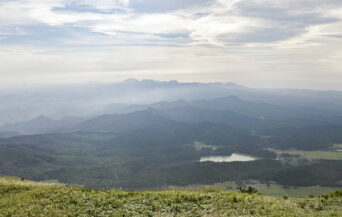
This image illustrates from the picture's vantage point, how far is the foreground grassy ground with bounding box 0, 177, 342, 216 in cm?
1895

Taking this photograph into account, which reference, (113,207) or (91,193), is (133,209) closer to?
(113,207)

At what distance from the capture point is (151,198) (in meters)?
22.2

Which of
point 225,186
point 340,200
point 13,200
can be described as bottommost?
point 225,186

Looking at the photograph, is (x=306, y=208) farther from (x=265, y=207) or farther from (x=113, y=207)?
(x=113, y=207)

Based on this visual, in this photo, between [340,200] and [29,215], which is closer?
[29,215]

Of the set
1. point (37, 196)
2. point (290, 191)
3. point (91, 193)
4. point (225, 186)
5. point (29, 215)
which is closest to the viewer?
point (29, 215)

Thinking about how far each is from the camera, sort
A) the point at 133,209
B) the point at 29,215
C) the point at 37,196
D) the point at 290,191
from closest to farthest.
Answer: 1. the point at 29,215
2. the point at 133,209
3. the point at 37,196
4. the point at 290,191

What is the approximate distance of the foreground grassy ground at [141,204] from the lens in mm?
18953

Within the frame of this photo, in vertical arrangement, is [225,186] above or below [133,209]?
below

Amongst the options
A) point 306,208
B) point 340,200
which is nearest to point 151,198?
point 306,208

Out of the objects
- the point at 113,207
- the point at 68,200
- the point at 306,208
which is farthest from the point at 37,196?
the point at 306,208

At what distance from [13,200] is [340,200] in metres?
28.8

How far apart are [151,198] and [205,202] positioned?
4.66 metres

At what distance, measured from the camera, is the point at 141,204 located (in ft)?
68.9
